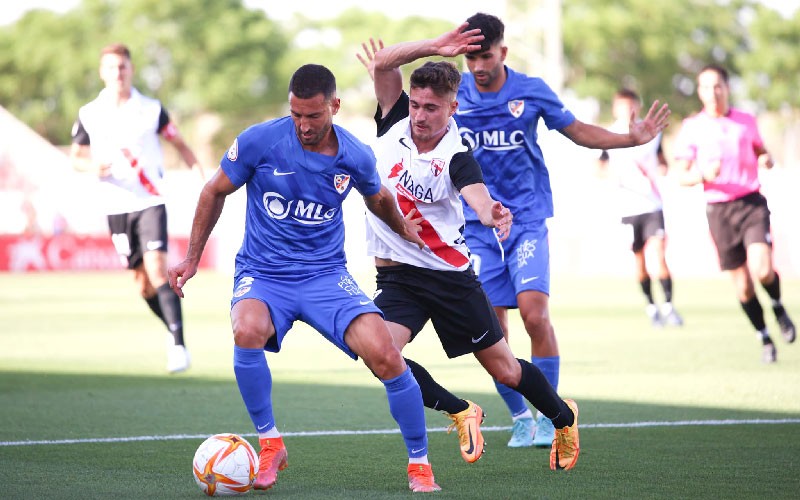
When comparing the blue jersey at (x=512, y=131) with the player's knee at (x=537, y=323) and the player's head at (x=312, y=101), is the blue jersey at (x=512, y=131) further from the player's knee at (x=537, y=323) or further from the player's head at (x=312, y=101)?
the player's head at (x=312, y=101)

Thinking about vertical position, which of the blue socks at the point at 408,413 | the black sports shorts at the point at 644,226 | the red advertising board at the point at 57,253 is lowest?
the red advertising board at the point at 57,253

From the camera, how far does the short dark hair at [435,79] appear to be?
6.20 metres

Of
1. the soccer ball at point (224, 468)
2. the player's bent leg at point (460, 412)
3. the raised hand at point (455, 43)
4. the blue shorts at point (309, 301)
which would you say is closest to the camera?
the soccer ball at point (224, 468)

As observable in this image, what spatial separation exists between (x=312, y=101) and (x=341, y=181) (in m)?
0.46

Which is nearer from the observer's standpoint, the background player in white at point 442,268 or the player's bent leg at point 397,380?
the player's bent leg at point 397,380

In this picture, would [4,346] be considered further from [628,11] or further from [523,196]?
[628,11]

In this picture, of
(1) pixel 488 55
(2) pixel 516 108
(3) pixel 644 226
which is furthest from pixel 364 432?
(3) pixel 644 226

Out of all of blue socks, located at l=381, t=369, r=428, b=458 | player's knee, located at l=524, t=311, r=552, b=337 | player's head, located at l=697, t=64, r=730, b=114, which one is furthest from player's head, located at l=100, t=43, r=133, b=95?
blue socks, located at l=381, t=369, r=428, b=458

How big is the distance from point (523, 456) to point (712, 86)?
5.65 m

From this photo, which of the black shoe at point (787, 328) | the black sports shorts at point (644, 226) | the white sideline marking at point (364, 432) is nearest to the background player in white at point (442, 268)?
the white sideline marking at point (364, 432)

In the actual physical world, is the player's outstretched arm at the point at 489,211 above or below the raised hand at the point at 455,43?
below

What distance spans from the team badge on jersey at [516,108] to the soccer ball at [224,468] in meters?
2.89

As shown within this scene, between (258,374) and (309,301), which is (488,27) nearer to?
(309,301)

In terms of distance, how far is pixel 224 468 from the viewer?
18.6 feet
